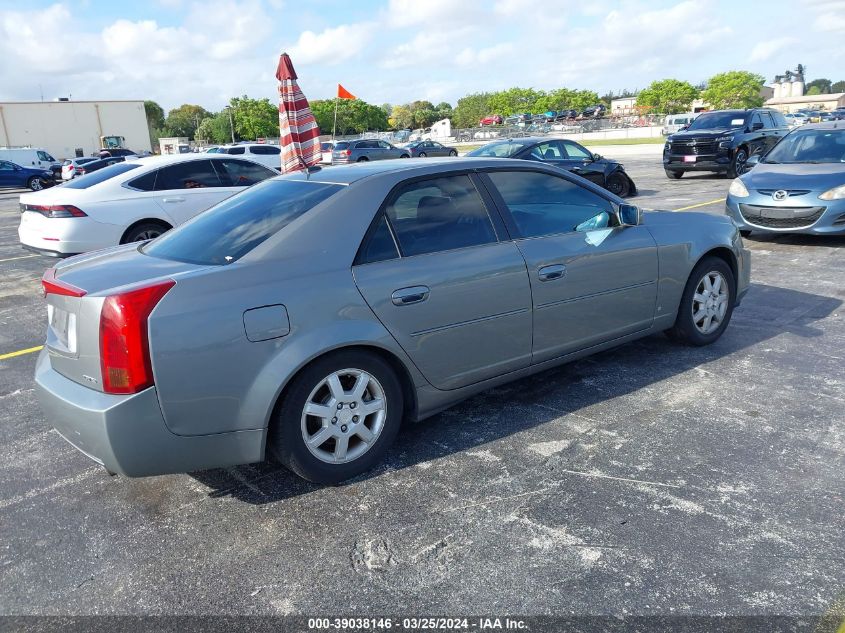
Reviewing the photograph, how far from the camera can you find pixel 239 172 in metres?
9.58

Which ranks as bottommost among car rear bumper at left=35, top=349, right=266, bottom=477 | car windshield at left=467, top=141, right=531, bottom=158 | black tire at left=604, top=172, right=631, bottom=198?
car rear bumper at left=35, top=349, right=266, bottom=477

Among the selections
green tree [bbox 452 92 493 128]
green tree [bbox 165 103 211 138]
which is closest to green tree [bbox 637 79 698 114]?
green tree [bbox 452 92 493 128]

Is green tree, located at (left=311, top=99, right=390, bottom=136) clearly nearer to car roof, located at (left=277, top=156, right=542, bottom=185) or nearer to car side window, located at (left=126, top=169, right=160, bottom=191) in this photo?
car side window, located at (left=126, top=169, right=160, bottom=191)

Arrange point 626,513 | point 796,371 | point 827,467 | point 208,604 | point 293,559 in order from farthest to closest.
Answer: point 796,371
point 827,467
point 626,513
point 293,559
point 208,604

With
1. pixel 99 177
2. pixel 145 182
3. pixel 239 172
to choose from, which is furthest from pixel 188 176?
pixel 99 177

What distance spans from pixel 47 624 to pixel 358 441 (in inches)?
57.8

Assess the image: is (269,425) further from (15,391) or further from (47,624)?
(15,391)

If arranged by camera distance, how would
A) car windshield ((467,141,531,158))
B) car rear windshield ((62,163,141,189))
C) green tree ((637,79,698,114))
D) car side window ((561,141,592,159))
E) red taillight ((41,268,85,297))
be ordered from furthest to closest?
green tree ((637,79,698,114))
car side window ((561,141,592,159))
car windshield ((467,141,531,158))
car rear windshield ((62,163,141,189))
red taillight ((41,268,85,297))

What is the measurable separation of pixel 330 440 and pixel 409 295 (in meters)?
0.81

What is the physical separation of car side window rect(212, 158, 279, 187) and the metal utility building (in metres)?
71.1

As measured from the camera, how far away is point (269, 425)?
3062mm

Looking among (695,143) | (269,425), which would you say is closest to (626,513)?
(269,425)

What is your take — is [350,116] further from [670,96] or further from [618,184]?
[618,184]

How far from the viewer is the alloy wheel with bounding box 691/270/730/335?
4887 mm
